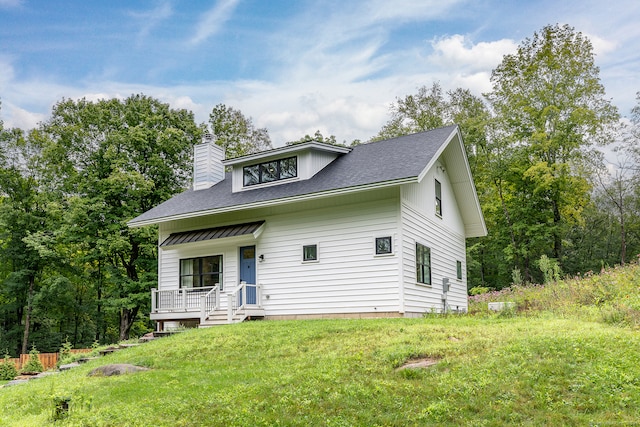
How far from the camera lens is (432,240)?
1686 cm

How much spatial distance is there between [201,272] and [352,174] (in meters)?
6.31

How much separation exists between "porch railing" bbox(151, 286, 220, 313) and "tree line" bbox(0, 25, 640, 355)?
784 centimetres

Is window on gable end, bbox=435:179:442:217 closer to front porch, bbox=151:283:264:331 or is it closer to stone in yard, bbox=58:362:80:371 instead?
front porch, bbox=151:283:264:331

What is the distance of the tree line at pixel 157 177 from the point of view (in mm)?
25875

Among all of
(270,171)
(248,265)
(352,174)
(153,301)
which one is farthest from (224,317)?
(352,174)

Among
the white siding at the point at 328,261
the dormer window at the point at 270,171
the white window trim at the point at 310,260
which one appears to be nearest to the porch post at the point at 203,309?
the white siding at the point at 328,261

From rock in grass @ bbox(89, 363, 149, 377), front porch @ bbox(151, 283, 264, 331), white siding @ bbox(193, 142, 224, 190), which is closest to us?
rock in grass @ bbox(89, 363, 149, 377)

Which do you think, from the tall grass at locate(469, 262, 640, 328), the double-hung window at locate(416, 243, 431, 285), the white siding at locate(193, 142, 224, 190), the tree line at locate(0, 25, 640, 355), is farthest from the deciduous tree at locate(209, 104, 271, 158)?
the tall grass at locate(469, 262, 640, 328)

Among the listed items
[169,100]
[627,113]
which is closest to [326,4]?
[169,100]

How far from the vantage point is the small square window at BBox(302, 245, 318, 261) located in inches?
599

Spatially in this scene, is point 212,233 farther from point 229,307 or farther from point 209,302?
point 229,307

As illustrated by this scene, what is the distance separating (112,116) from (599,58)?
25373 mm

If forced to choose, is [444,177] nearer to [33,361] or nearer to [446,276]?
[446,276]

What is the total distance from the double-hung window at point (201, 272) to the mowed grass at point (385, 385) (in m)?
6.92
